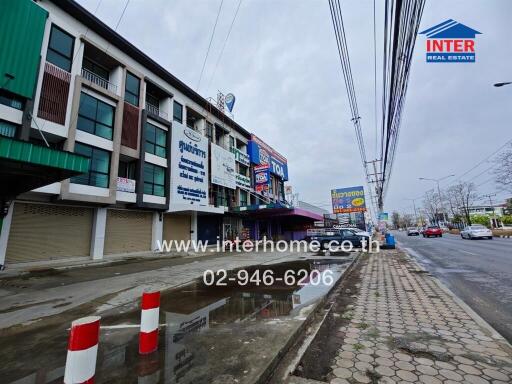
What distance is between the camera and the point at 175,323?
421 centimetres

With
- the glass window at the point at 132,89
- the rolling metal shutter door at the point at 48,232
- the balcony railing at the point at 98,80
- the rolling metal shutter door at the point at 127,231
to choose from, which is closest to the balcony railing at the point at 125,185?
the rolling metal shutter door at the point at 127,231

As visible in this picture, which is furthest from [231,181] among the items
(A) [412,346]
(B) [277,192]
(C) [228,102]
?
(A) [412,346]

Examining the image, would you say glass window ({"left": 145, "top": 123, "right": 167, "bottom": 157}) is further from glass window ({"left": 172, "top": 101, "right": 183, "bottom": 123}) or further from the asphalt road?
the asphalt road

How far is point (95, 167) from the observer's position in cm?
1450

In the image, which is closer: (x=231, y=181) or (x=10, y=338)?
(x=10, y=338)

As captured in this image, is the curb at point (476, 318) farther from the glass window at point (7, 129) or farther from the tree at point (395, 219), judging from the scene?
the tree at point (395, 219)

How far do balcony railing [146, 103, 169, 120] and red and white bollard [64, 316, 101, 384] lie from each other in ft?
63.1

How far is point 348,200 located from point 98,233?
130 feet

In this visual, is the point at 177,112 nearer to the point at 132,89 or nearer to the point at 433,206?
the point at 132,89

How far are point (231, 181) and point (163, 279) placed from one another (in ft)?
56.2

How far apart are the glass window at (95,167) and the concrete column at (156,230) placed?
173 inches

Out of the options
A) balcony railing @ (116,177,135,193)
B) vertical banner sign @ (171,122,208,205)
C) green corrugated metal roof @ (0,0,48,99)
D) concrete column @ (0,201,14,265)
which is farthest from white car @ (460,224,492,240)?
green corrugated metal roof @ (0,0,48,99)

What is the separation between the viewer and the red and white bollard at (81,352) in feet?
→ 6.27

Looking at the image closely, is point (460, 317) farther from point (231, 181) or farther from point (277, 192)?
point (277, 192)
